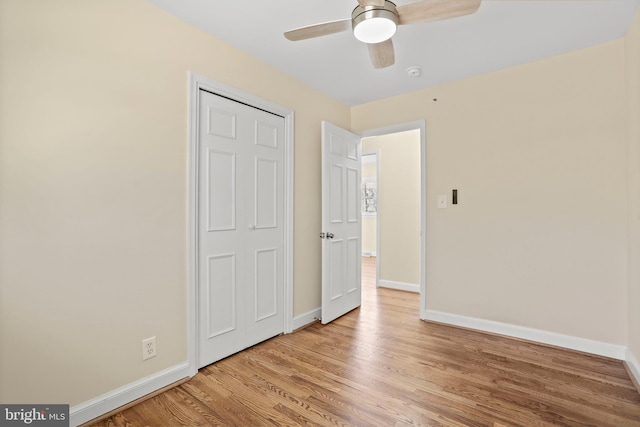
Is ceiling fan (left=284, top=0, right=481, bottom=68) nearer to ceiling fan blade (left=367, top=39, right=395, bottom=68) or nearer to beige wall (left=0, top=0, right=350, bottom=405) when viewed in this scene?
ceiling fan blade (left=367, top=39, right=395, bottom=68)

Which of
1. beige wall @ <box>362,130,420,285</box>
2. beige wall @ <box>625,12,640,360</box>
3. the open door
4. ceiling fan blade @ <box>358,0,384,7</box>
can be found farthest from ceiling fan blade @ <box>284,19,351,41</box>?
beige wall @ <box>362,130,420,285</box>

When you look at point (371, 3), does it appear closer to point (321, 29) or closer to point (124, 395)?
point (321, 29)

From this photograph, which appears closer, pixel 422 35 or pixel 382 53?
pixel 382 53

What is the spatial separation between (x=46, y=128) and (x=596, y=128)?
12.2 feet

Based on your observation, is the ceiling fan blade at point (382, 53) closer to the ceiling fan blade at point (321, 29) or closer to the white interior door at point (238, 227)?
the ceiling fan blade at point (321, 29)

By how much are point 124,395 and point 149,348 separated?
266mm

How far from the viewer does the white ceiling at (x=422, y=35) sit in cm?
196

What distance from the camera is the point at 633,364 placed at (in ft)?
7.04

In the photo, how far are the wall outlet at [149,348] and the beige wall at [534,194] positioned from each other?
255 cm

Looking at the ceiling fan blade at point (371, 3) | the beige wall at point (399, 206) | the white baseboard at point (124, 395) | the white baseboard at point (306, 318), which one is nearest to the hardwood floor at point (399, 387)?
the white baseboard at point (124, 395)

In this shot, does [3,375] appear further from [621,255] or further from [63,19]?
[621,255]

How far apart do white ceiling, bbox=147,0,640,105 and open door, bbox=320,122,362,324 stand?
0.70 m

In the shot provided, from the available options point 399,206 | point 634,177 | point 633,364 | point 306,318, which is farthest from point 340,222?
point 633,364

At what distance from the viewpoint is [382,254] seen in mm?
4734
